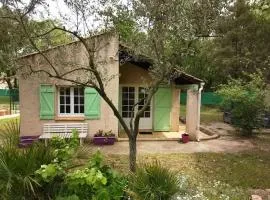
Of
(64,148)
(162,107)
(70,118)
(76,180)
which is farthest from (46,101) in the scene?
(76,180)

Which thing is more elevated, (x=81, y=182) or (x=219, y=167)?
(x=81, y=182)

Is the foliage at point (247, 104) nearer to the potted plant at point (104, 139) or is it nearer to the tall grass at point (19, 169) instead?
the potted plant at point (104, 139)

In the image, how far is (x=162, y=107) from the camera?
1510cm

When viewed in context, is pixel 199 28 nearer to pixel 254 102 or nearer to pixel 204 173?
pixel 204 173

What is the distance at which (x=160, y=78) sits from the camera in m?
7.00

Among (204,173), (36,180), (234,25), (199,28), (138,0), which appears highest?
(234,25)

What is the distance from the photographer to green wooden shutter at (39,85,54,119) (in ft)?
42.0

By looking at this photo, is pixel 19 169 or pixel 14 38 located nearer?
pixel 19 169

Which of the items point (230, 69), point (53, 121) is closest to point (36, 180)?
point (53, 121)

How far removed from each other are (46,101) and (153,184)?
9124mm

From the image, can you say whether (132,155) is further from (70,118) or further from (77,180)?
(70,118)

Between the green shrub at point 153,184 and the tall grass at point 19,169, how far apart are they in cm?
142

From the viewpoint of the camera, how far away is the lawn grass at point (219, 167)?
8352 mm

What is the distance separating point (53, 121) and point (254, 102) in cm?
914
